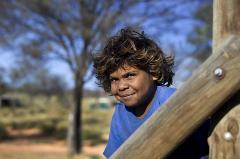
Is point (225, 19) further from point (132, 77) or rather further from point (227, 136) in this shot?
point (132, 77)

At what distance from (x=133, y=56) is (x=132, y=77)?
0.09 metres

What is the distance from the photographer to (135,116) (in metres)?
2.18

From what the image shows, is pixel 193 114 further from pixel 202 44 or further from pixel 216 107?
pixel 202 44

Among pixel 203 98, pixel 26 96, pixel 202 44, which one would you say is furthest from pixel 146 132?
pixel 26 96

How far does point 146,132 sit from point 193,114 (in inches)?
6.8

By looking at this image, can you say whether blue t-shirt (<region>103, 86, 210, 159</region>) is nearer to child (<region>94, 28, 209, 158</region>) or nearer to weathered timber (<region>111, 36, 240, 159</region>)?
child (<region>94, 28, 209, 158</region>)

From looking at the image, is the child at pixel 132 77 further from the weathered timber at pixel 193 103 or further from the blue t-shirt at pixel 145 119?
the weathered timber at pixel 193 103

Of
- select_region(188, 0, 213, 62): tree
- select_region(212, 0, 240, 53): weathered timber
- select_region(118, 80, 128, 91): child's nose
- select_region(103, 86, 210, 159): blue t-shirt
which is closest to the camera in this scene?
select_region(212, 0, 240, 53): weathered timber

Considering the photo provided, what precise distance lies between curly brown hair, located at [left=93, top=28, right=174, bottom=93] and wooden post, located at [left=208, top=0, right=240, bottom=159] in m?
0.49

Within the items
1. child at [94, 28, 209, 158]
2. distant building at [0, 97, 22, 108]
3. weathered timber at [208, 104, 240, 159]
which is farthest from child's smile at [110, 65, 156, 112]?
distant building at [0, 97, 22, 108]

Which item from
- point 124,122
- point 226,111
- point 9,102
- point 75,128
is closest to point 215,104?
point 226,111

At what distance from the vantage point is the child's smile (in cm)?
208

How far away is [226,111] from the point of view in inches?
66.7

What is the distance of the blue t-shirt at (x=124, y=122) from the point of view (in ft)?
6.91
